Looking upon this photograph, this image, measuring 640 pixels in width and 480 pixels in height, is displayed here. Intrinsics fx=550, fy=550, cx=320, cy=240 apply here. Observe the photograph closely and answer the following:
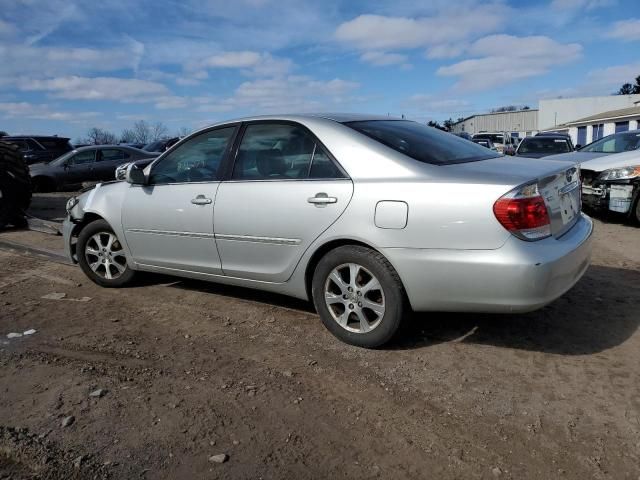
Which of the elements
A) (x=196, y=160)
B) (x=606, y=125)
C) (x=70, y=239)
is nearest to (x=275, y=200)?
(x=196, y=160)

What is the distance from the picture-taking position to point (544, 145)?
1490 centimetres

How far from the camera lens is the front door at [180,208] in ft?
14.6

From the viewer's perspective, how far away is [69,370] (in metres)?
3.59

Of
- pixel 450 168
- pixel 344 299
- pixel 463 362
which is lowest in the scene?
pixel 463 362

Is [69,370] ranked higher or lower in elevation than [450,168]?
lower

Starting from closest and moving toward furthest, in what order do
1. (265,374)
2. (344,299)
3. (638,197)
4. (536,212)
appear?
(536,212) < (265,374) < (344,299) < (638,197)

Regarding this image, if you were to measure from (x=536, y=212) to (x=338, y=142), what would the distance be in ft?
4.54

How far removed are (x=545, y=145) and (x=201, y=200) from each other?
42.0ft

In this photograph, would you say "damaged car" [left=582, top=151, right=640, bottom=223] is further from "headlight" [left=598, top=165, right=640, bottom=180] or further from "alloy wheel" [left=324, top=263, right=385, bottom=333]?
"alloy wheel" [left=324, top=263, right=385, bottom=333]

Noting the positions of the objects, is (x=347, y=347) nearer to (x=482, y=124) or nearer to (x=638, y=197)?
(x=638, y=197)

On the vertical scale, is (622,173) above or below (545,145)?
below

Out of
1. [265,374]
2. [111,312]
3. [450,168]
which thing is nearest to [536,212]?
[450,168]

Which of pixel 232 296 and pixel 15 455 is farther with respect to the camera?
pixel 232 296

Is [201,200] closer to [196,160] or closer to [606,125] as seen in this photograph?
[196,160]
